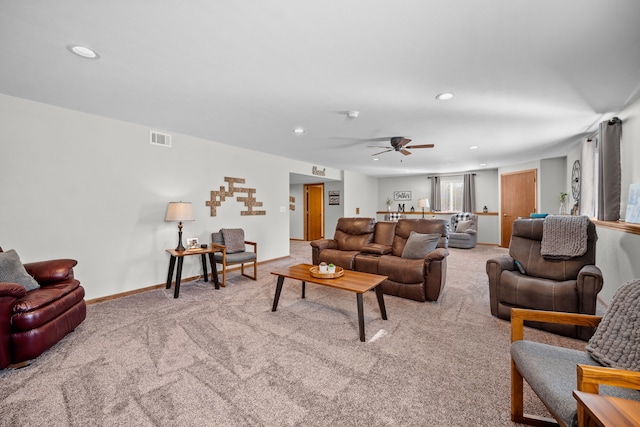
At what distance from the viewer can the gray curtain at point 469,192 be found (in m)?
8.38

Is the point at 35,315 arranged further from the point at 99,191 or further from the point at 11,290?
the point at 99,191

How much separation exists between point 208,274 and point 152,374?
281 centimetres

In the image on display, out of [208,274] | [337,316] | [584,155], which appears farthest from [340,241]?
[584,155]

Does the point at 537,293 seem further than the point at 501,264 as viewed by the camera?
No

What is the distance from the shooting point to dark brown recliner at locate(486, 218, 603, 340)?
7.98 ft

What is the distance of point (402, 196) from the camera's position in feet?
31.7

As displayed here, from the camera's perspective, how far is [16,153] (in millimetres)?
2908

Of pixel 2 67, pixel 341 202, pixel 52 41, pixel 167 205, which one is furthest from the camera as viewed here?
pixel 341 202

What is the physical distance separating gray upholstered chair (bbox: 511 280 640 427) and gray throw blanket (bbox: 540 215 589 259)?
1667 mm

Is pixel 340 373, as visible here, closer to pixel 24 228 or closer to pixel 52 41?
pixel 52 41

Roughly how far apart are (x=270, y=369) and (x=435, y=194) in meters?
8.27

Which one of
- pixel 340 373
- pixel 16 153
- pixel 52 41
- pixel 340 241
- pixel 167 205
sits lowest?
pixel 340 373

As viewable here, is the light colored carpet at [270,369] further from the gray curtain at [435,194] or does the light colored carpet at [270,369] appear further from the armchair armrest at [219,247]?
the gray curtain at [435,194]

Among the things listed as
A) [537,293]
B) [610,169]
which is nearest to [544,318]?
[537,293]
